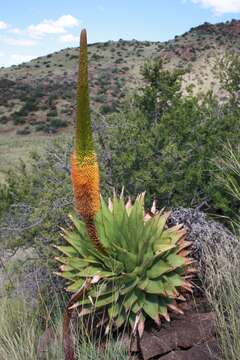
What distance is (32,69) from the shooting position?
61.8 metres

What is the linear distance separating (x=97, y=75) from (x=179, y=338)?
4856 cm

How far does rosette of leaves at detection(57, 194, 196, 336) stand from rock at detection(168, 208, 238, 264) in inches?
14.3

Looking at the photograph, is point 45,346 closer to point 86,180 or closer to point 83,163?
point 86,180

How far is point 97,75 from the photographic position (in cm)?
5175

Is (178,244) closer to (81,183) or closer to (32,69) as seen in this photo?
(81,183)

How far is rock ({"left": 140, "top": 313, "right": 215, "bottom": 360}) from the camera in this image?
4426 mm

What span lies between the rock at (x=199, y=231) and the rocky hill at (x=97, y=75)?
22877 millimetres

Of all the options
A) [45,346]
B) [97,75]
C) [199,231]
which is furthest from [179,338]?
[97,75]

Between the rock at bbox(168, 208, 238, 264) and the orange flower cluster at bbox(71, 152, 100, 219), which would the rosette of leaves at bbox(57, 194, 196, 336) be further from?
the orange flower cluster at bbox(71, 152, 100, 219)

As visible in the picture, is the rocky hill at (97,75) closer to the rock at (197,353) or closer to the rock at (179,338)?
the rock at (179,338)

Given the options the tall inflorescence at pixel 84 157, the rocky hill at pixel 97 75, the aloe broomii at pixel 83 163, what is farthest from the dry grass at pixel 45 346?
the rocky hill at pixel 97 75

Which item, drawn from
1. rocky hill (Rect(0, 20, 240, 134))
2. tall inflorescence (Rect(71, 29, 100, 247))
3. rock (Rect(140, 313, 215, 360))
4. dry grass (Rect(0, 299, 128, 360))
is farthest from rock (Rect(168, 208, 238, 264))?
rocky hill (Rect(0, 20, 240, 134))

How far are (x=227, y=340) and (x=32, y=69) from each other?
60.2 meters

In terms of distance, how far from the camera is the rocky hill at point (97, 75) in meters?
36.9
